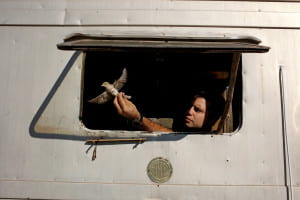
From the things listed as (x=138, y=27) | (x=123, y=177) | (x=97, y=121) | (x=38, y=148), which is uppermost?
(x=138, y=27)

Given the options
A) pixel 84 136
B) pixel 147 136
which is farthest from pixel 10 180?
pixel 147 136

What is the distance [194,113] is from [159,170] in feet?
1.90

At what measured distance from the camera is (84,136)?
232 cm

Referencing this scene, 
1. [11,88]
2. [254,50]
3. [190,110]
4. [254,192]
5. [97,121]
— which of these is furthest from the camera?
[97,121]

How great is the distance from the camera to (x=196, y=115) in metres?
2.60

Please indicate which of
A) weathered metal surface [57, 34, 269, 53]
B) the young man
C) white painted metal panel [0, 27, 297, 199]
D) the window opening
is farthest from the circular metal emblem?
weathered metal surface [57, 34, 269, 53]

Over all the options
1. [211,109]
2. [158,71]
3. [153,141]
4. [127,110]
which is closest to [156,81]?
[158,71]

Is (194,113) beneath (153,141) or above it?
above

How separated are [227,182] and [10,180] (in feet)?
4.67

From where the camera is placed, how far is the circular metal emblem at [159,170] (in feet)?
7.32

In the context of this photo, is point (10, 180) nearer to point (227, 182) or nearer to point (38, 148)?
point (38, 148)

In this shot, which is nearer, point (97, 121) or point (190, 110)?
point (190, 110)

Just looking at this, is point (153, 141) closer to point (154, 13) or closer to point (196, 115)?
point (196, 115)

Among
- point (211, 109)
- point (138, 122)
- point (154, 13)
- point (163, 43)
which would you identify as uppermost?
point (154, 13)
